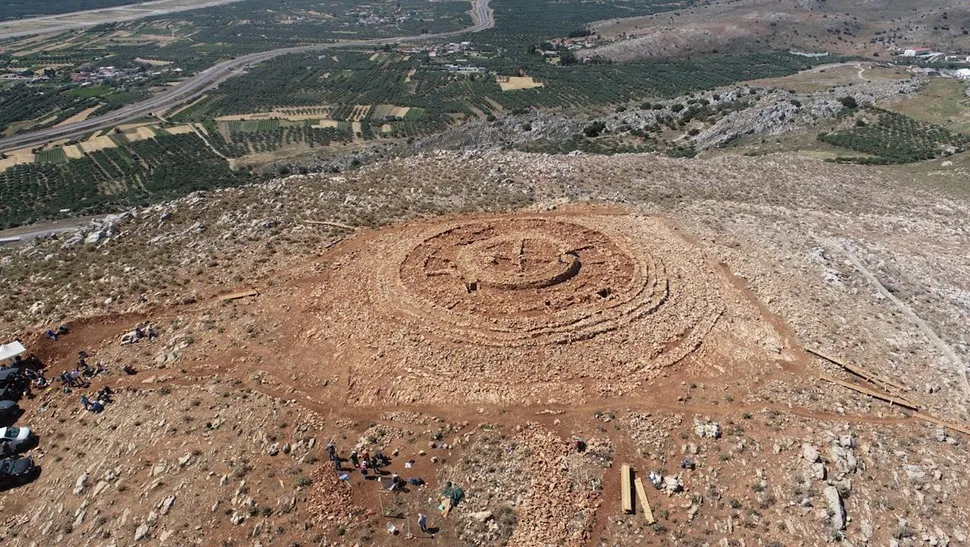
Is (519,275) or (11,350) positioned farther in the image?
(519,275)

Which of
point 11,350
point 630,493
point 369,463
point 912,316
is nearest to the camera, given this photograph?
point 630,493

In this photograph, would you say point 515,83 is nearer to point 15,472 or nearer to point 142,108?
point 142,108

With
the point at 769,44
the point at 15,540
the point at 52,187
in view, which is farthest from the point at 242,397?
the point at 769,44

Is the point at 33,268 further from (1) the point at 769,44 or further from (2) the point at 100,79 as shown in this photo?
(1) the point at 769,44

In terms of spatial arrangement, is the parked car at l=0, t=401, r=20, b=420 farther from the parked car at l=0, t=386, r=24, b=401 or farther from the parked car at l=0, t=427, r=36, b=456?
the parked car at l=0, t=427, r=36, b=456

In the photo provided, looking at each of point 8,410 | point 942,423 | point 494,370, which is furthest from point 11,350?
point 942,423

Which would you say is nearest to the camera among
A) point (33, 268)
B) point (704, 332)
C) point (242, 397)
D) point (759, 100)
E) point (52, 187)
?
point (242, 397)
